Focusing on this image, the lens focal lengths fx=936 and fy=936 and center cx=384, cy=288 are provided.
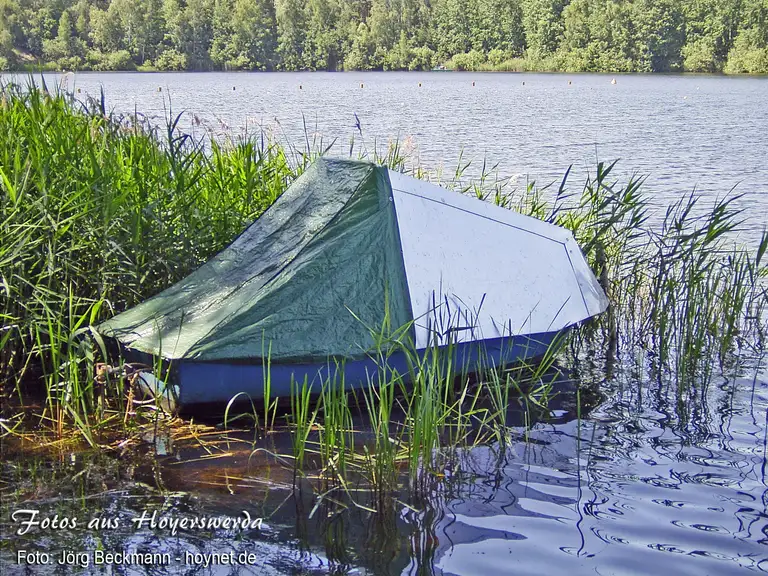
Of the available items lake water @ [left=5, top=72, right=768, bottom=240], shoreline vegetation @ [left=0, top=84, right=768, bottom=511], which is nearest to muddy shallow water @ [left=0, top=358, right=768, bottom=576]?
shoreline vegetation @ [left=0, top=84, right=768, bottom=511]

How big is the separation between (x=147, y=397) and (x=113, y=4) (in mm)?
83047

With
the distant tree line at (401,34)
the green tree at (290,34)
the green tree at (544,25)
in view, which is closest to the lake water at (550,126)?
the distant tree line at (401,34)

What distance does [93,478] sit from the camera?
13.9 ft

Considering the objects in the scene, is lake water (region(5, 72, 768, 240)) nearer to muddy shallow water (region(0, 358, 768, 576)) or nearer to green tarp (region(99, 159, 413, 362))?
Answer: green tarp (region(99, 159, 413, 362))

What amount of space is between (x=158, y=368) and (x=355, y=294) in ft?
4.04

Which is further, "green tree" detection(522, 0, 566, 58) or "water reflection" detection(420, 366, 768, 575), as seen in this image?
"green tree" detection(522, 0, 566, 58)

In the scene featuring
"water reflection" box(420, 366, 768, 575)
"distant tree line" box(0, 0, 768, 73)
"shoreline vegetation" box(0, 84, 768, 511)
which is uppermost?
"distant tree line" box(0, 0, 768, 73)

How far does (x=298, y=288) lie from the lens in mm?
5195

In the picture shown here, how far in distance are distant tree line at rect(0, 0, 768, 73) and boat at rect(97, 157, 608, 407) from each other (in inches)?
2416

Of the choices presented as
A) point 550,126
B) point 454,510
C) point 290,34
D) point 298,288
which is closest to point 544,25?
point 290,34

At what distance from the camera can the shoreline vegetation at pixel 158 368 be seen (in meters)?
4.41

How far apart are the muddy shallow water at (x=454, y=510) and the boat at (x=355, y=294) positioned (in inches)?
17.5

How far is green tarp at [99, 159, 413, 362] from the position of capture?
494 cm

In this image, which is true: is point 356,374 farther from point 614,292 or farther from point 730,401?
point 614,292
